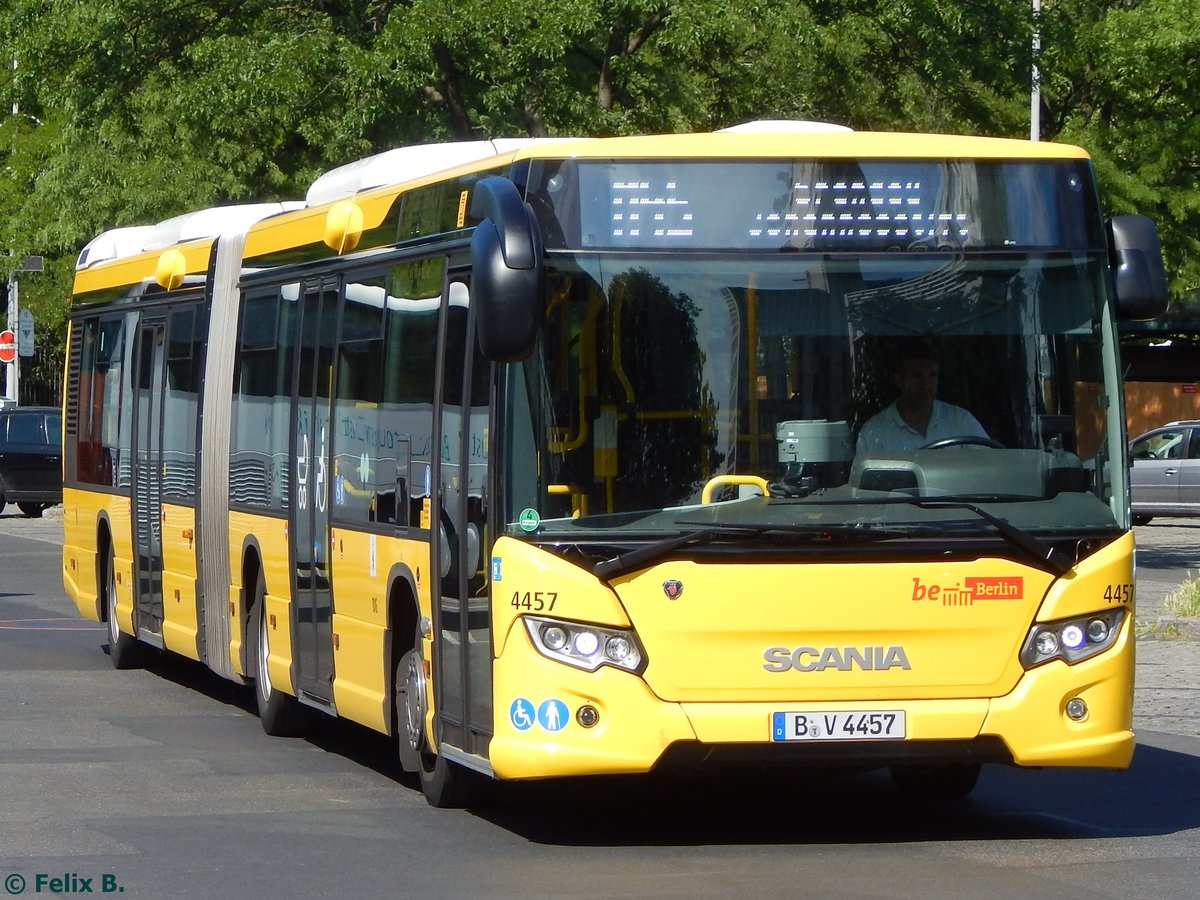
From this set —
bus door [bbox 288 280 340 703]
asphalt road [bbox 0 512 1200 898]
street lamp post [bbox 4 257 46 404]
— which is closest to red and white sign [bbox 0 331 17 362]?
street lamp post [bbox 4 257 46 404]

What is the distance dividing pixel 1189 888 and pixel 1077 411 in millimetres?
1915

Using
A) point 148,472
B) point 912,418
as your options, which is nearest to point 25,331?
point 148,472

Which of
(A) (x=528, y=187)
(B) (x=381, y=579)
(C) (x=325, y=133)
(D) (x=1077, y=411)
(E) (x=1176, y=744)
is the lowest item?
(E) (x=1176, y=744)

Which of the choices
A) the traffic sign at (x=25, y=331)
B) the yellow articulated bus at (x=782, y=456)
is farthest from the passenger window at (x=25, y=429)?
the yellow articulated bus at (x=782, y=456)

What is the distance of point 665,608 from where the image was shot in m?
8.57

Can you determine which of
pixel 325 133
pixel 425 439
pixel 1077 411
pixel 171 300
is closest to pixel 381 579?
pixel 425 439

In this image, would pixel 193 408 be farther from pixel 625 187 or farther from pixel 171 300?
pixel 625 187

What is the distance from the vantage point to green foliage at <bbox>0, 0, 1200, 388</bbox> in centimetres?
2367

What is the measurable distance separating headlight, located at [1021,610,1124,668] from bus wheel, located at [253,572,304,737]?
491cm

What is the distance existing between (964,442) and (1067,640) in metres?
0.82

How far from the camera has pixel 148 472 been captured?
15.7 metres

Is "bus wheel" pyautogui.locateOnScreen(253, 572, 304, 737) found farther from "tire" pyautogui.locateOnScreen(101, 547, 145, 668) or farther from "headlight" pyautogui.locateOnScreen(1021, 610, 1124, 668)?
"headlight" pyautogui.locateOnScreen(1021, 610, 1124, 668)

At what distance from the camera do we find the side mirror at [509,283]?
8.34m

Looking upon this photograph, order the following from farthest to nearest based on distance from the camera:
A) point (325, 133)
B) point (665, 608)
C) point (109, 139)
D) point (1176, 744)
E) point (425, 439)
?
point (109, 139) → point (325, 133) → point (1176, 744) → point (425, 439) → point (665, 608)
